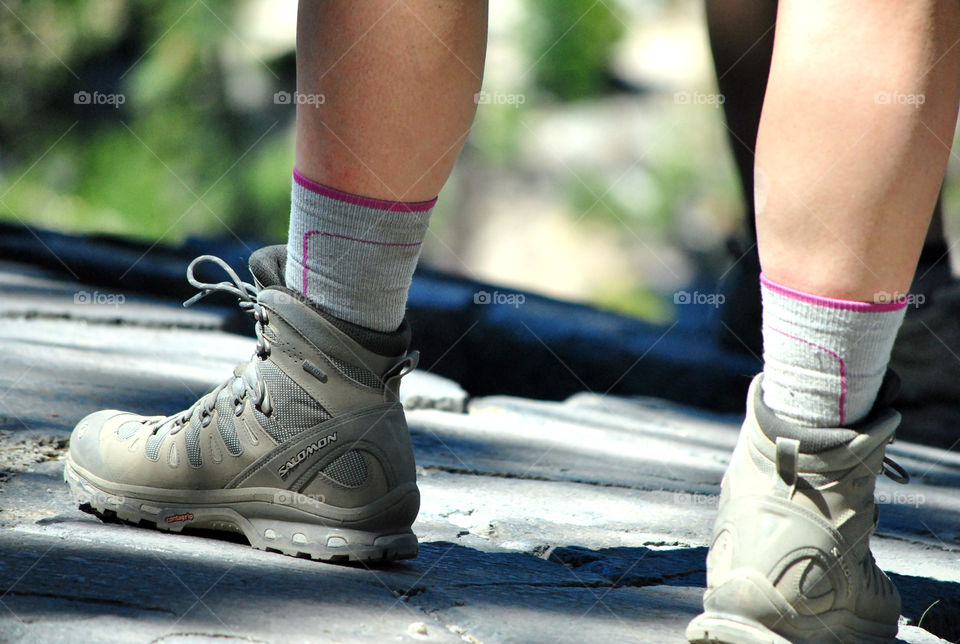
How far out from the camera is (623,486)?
1.49 meters

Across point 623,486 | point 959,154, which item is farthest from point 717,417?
point 959,154

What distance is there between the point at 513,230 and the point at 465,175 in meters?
0.67

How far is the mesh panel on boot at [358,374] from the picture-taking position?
999mm

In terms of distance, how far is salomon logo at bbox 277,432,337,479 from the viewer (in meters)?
1.00

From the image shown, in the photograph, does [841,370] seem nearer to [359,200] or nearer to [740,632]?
[740,632]

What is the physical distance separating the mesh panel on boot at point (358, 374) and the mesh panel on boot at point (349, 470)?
7 centimetres

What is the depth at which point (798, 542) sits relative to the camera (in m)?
0.83

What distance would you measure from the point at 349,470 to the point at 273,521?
0.32 ft

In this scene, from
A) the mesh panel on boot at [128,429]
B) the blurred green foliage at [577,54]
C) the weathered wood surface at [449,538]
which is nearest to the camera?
the weathered wood surface at [449,538]

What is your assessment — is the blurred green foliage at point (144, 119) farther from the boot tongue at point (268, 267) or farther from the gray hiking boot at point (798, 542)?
the gray hiking boot at point (798, 542)

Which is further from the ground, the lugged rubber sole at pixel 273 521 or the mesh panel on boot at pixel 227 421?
A: the mesh panel on boot at pixel 227 421

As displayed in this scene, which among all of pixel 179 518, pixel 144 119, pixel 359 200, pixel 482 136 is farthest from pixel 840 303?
pixel 144 119

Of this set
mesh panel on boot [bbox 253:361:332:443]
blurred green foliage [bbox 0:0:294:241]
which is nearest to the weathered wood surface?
mesh panel on boot [bbox 253:361:332:443]

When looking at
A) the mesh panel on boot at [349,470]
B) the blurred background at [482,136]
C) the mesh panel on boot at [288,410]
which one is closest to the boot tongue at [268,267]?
the mesh panel on boot at [288,410]
